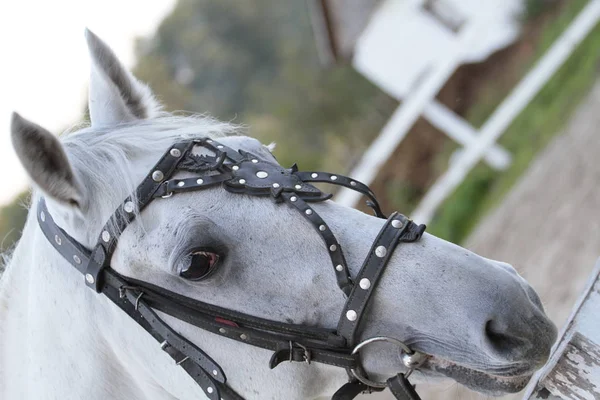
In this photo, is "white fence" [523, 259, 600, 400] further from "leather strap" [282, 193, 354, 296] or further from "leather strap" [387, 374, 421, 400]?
"leather strap" [282, 193, 354, 296]

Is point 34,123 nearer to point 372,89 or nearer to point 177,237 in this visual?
point 177,237

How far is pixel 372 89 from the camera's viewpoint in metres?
27.2

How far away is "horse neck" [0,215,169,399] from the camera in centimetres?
295

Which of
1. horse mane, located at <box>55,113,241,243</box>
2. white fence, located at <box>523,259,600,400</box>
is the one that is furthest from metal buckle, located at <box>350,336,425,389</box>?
horse mane, located at <box>55,113,241,243</box>

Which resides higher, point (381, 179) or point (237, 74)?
point (381, 179)

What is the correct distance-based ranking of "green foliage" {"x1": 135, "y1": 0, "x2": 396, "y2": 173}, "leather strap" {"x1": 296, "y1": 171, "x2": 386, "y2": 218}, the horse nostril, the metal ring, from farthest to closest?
"green foliage" {"x1": 135, "y1": 0, "x2": 396, "y2": 173}, "leather strap" {"x1": 296, "y1": 171, "x2": 386, "y2": 218}, the metal ring, the horse nostril

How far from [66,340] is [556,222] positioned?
734 centimetres

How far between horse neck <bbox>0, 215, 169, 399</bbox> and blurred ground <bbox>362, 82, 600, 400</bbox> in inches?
153

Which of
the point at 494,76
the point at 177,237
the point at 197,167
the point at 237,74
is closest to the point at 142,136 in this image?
the point at 197,167

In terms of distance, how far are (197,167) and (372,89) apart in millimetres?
25016

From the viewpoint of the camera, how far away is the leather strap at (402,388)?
101 inches

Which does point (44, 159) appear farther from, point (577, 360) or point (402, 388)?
point (577, 360)

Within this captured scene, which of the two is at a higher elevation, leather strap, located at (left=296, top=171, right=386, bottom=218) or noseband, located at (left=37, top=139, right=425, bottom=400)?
leather strap, located at (left=296, top=171, right=386, bottom=218)

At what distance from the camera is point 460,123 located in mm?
12945
